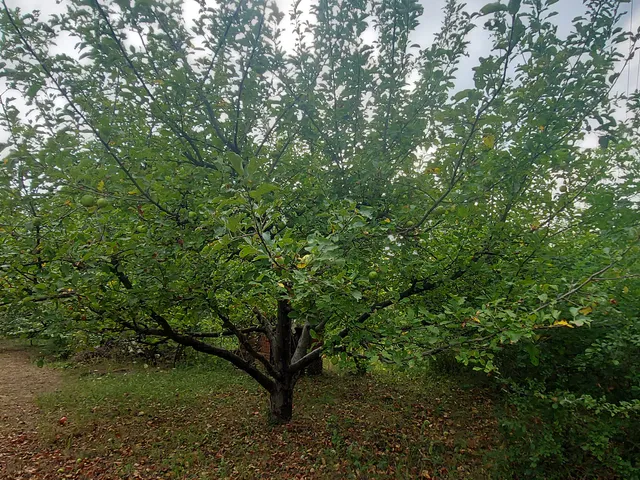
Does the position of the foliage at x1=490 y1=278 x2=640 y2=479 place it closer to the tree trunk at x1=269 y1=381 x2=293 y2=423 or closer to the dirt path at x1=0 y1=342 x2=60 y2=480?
the tree trunk at x1=269 y1=381 x2=293 y2=423

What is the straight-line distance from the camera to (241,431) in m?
5.75

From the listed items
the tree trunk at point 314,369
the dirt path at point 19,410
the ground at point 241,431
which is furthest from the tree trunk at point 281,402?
the tree trunk at point 314,369

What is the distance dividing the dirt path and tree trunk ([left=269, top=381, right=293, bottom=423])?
3347mm

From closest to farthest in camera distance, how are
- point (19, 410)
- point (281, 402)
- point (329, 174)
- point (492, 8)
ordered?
point (492, 8) < point (329, 174) < point (281, 402) < point (19, 410)

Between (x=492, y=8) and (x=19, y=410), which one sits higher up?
(x=492, y=8)

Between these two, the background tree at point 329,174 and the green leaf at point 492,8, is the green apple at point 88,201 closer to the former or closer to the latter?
the background tree at point 329,174

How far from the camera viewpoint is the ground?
15.3 ft

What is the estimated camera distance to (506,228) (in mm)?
3322

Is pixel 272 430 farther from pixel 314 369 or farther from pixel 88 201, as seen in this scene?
pixel 88 201

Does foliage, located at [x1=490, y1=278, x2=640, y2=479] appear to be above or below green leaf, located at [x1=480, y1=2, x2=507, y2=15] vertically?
below

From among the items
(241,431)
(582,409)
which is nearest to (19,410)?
(241,431)

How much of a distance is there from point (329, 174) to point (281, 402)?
13.5ft

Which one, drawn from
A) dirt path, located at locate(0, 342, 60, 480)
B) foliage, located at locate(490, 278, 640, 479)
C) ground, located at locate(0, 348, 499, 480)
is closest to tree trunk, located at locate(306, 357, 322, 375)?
ground, located at locate(0, 348, 499, 480)

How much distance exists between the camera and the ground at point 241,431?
4664 millimetres
